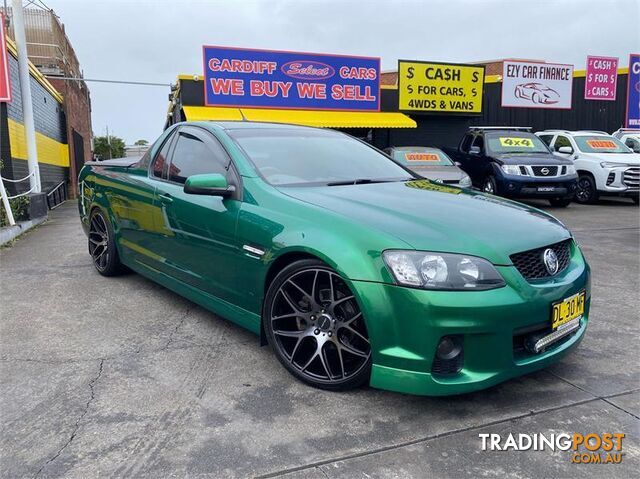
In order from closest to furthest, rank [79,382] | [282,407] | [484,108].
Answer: [282,407] < [79,382] < [484,108]

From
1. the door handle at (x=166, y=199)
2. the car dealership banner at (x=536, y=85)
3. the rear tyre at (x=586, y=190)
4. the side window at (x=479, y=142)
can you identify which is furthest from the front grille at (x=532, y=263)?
the car dealership banner at (x=536, y=85)

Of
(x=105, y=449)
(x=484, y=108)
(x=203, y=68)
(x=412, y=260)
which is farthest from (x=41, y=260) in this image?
(x=484, y=108)

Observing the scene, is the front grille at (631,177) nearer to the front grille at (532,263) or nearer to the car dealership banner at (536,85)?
the car dealership banner at (536,85)

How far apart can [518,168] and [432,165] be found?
1976 millimetres

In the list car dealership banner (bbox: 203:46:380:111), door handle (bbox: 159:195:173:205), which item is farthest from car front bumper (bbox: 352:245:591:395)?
car dealership banner (bbox: 203:46:380:111)

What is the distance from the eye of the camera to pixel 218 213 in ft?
11.4

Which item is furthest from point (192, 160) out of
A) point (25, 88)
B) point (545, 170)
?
point (545, 170)

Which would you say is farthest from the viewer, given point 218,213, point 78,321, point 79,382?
point 78,321

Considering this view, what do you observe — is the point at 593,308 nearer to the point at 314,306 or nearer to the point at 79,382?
the point at 314,306

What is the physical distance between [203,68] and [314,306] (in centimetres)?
1444

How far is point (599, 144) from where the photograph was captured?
13.1 m

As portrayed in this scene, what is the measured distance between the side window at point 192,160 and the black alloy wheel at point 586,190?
11.0 metres

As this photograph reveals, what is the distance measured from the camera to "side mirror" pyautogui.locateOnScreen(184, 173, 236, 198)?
332cm

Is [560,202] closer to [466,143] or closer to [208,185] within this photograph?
[466,143]
